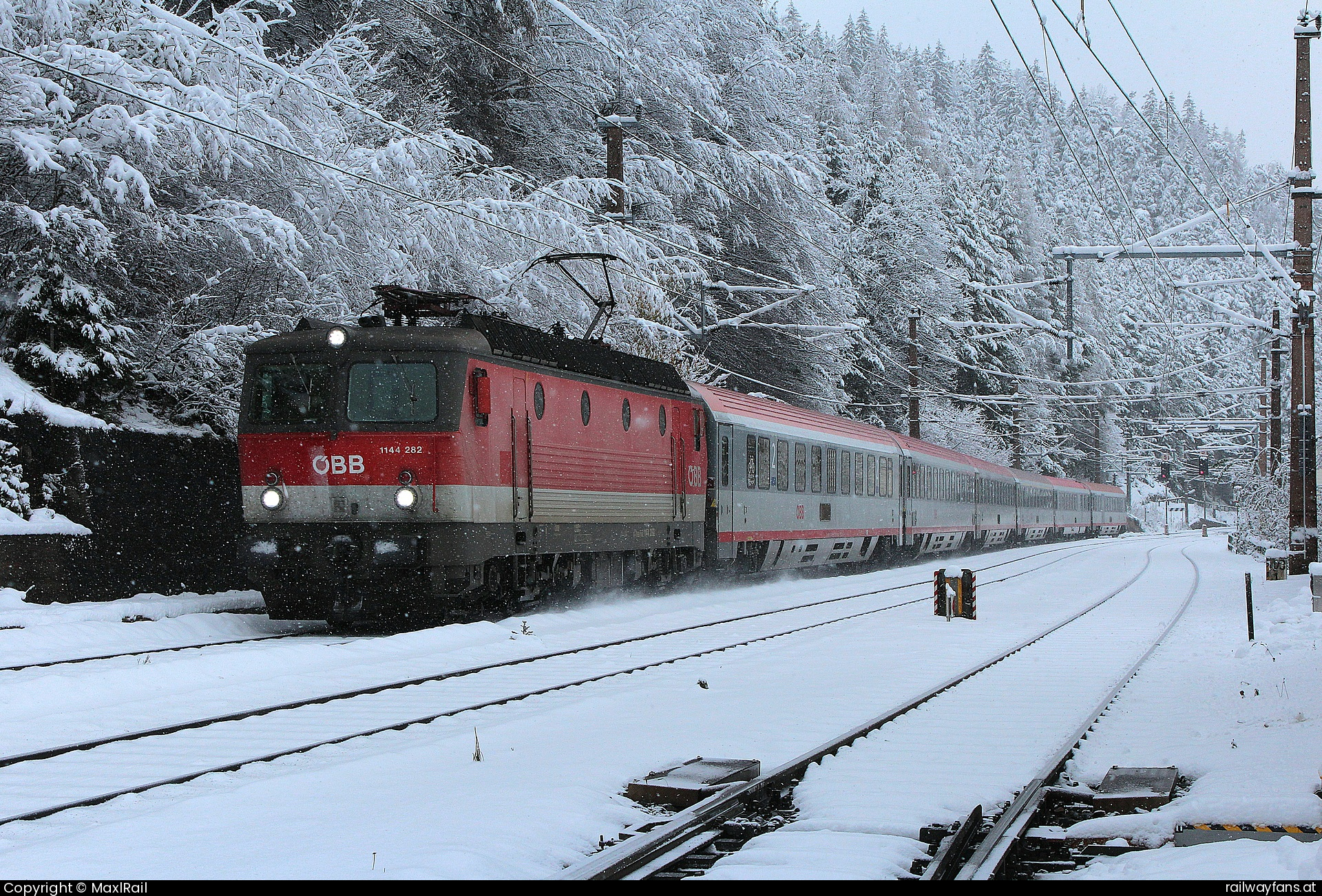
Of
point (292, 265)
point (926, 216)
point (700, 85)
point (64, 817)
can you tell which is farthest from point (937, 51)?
point (64, 817)

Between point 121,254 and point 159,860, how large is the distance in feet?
45.1

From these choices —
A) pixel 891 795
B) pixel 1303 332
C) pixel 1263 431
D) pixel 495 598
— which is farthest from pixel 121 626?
pixel 1263 431

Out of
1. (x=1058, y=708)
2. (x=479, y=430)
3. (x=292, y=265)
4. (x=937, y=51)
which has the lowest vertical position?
(x=1058, y=708)

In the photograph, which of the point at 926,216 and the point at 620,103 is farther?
the point at 926,216

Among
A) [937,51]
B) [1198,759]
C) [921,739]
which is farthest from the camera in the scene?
[937,51]

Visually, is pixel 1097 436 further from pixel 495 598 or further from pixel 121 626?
pixel 121 626

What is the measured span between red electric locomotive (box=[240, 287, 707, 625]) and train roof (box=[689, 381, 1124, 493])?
20.4 feet

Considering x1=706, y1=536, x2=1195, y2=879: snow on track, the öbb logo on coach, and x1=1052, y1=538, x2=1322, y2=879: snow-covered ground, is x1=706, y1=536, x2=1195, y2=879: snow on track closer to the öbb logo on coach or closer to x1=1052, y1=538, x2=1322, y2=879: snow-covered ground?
x1=1052, y1=538, x2=1322, y2=879: snow-covered ground

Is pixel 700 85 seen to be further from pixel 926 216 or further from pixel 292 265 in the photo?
pixel 926 216

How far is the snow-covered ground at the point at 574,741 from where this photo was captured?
5.54 m

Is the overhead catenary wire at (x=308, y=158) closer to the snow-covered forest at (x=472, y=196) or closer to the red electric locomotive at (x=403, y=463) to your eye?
the snow-covered forest at (x=472, y=196)

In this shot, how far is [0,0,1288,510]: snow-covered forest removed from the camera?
15.8m

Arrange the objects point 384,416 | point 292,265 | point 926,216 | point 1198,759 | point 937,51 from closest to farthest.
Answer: point 1198,759 → point 384,416 → point 292,265 → point 926,216 → point 937,51

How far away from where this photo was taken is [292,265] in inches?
669
